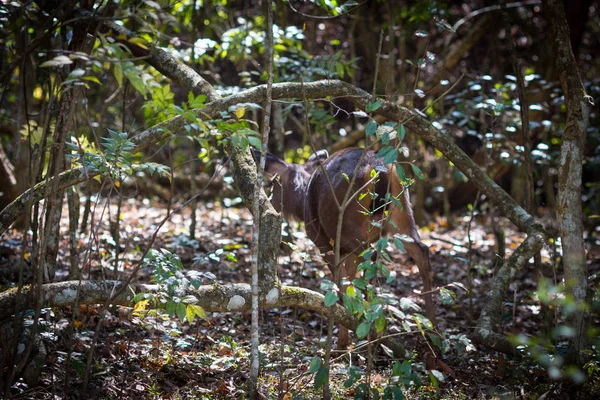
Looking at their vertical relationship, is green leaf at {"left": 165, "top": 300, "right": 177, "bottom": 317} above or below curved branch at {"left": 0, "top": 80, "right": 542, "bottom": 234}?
below

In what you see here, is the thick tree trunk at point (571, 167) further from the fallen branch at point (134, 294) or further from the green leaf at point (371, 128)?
the green leaf at point (371, 128)

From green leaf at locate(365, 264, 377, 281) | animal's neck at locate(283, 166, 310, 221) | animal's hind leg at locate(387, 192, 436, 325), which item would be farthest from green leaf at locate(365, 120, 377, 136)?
animal's neck at locate(283, 166, 310, 221)

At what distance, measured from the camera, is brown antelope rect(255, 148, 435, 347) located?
16.2 ft

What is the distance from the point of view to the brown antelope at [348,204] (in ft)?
16.2

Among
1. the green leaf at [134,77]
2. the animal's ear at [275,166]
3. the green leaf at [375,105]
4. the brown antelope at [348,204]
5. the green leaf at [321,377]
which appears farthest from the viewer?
the animal's ear at [275,166]

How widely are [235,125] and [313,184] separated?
92.6 inches

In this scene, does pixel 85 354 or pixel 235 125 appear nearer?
pixel 235 125

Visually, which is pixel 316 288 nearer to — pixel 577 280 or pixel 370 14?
pixel 577 280

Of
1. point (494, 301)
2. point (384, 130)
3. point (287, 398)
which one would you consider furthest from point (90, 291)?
point (494, 301)

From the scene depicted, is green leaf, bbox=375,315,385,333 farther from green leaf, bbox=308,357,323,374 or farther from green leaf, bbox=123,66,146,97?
green leaf, bbox=123,66,146,97

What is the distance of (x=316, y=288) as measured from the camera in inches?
244

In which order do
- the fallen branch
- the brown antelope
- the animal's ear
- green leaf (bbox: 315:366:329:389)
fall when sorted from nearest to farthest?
1. green leaf (bbox: 315:366:329:389)
2. the fallen branch
3. the brown antelope
4. the animal's ear

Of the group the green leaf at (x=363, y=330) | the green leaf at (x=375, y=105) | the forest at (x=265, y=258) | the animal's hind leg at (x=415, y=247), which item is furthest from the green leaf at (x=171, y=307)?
the animal's hind leg at (x=415, y=247)

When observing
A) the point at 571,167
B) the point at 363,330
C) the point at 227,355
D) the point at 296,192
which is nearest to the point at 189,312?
the point at 363,330
